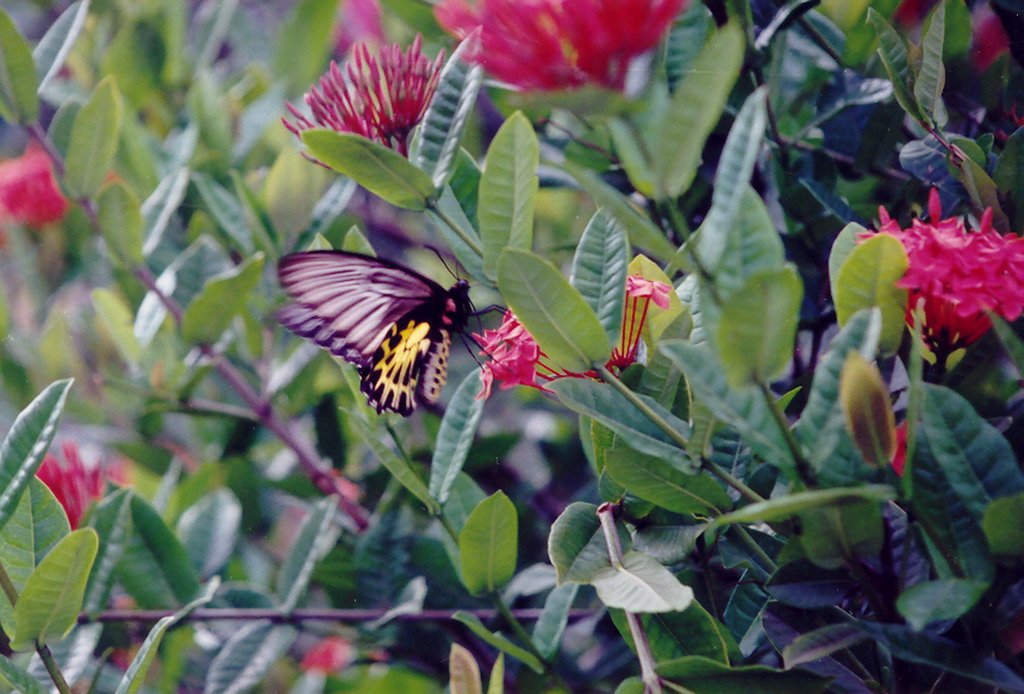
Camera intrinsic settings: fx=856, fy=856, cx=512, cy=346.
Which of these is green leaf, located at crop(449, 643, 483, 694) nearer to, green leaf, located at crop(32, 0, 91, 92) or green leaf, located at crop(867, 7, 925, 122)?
green leaf, located at crop(867, 7, 925, 122)

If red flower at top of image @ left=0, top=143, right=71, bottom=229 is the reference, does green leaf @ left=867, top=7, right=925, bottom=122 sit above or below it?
below

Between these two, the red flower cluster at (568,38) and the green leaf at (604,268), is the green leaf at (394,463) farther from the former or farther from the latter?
the red flower cluster at (568,38)

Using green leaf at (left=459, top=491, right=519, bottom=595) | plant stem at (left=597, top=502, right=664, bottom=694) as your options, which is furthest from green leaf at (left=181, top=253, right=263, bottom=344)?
plant stem at (left=597, top=502, right=664, bottom=694)

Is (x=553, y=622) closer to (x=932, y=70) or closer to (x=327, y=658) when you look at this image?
(x=932, y=70)

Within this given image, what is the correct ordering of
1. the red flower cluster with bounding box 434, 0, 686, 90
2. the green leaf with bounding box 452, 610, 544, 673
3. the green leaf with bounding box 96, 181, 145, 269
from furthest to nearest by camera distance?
the green leaf with bounding box 96, 181, 145, 269 → the green leaf with bounding box 452, 610, 544, 673 → the red flower cluster with bounding box 434, 0, 686, 90

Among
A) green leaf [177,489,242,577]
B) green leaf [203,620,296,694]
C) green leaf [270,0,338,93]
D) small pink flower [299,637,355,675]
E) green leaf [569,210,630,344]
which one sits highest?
green leaf [270,0,338,93]

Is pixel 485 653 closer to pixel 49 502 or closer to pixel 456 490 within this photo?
pixel 456 490

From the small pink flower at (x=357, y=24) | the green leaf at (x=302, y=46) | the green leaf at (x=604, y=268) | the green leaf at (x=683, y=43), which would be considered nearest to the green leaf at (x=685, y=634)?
the green leaf at (x=604, y=268)
